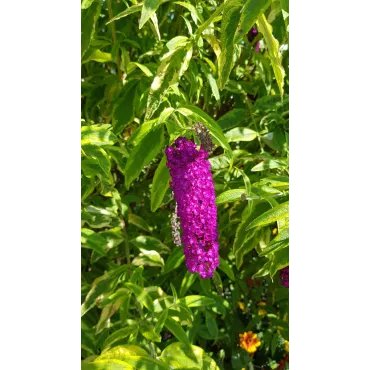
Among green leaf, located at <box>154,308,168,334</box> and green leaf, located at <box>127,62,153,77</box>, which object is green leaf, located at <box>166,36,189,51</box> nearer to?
green leaf, located at <box>127,62,153,77</box>

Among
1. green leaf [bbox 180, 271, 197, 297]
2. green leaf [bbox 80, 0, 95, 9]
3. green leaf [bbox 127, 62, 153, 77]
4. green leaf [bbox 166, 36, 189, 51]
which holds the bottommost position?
green leaf [bbox 180, 271, 197, 297]

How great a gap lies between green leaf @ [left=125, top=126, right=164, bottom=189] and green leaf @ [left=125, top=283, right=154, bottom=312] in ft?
0.62

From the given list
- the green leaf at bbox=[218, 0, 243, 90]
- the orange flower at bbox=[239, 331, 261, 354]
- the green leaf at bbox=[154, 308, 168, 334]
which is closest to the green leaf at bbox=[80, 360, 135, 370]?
the green leaf at bbox=[154, 308, 168, 334]

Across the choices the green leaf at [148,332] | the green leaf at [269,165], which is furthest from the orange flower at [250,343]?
the green leaf at [269,165]

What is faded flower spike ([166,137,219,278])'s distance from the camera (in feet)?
2.80

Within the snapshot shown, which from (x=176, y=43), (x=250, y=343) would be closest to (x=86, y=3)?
(x=176, y=43)

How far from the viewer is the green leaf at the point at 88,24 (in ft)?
3.23

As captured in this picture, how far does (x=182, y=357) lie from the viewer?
99 cm

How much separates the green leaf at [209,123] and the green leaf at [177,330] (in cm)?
30

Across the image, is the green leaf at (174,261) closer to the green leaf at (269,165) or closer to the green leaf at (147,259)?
the green leaf at (147,259)
